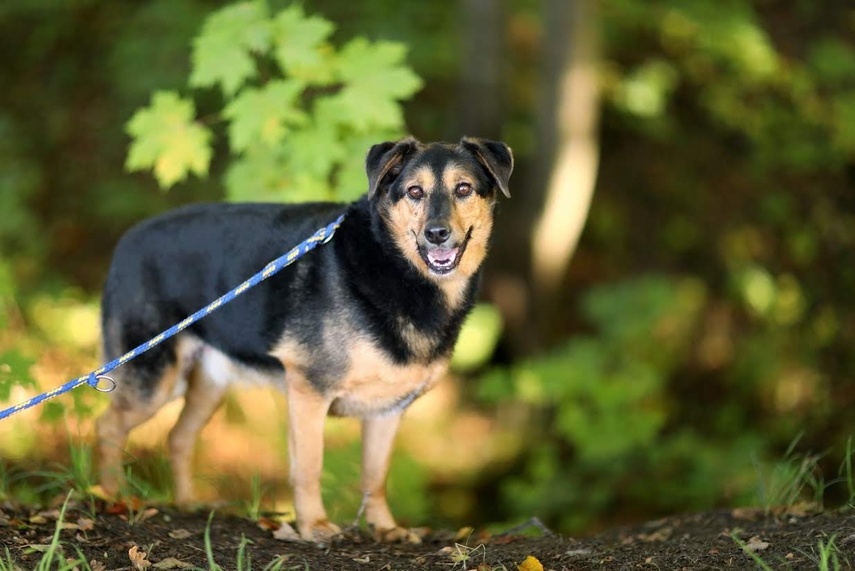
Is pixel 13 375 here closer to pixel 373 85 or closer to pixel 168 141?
pixel 168 141

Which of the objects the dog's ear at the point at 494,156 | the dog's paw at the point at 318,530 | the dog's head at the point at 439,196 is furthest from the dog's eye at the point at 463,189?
the dog's paw at the point at 318,530

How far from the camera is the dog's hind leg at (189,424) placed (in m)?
5.73

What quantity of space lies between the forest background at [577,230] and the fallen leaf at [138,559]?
3546mm

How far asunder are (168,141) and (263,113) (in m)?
0.64

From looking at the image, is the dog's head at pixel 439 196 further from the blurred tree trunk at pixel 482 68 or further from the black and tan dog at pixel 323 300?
the blurred tree trunk at pixel 482 68

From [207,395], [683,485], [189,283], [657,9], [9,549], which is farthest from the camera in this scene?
[657,9]

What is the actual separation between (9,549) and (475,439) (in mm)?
6502

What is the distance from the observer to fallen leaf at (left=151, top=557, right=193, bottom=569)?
4.07 metres

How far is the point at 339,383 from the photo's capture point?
4.75m

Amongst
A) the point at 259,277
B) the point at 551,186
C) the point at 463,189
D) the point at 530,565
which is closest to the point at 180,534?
the point at 259,277

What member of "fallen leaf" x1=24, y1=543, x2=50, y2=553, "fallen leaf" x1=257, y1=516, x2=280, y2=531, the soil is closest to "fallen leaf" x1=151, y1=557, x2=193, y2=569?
the soil

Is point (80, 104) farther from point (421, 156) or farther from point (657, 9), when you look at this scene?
point (421, 156)

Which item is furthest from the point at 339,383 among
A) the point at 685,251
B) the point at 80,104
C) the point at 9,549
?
the point at 80,104

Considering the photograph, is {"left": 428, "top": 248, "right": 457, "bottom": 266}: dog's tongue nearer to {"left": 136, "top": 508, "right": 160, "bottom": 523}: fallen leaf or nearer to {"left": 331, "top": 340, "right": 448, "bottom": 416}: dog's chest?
{"left": 331, "top": 340, "right": 448, "bottom": 416}: dog's chest
